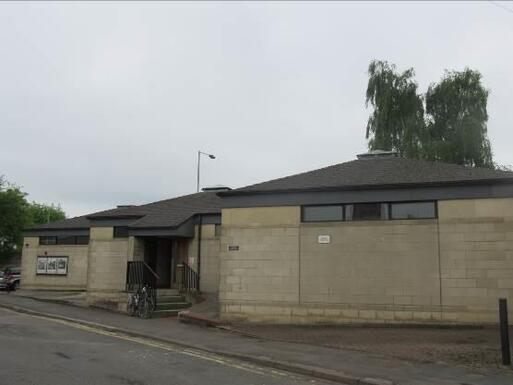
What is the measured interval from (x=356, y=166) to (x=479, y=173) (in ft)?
13.9

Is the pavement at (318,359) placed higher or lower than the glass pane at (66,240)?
lower

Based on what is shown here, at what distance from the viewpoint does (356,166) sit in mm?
19156

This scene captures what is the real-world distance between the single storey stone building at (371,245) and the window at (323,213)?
0.10 feet

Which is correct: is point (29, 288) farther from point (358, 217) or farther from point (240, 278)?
point (358, 217)

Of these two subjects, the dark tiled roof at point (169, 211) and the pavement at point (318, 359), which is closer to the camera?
the pavement at point (318, 359)

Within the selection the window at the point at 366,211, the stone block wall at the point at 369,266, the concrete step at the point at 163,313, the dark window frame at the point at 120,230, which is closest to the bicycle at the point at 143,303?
the concrete step at the point at 163,313

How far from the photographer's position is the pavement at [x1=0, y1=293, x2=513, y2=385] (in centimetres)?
935

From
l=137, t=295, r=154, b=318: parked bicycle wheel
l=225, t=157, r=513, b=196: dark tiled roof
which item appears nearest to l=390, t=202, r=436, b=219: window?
l=225, t=157, r=513, b=196: dark tiled roof

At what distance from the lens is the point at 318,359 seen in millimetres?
10992

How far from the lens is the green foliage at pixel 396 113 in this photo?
34.1m

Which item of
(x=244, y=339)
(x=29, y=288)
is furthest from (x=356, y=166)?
(x=29, y=288)

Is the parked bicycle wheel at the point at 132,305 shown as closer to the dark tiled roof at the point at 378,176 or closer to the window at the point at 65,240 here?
the dark tiled roof at the point at 378,176

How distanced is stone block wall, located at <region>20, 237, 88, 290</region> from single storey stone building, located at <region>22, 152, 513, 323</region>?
1800cm

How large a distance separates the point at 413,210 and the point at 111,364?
924 cm
